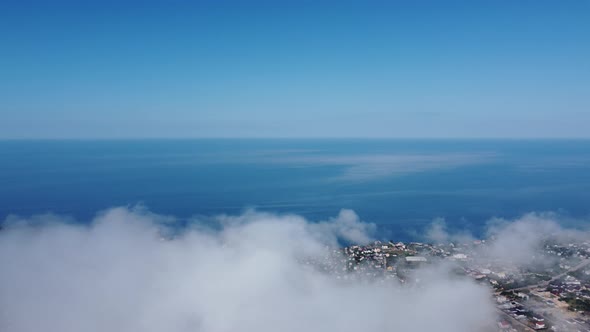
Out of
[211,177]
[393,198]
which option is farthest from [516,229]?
[211,177]

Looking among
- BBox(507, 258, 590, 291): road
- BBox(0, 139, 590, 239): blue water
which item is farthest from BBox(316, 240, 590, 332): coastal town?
BBox(0, 139, 590, 239): blue water

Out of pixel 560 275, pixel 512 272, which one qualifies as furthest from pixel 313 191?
pixel 560 275

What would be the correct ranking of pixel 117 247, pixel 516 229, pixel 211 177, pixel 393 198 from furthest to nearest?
pixel 211 177, pixel 393 198, pixel 516 229, pixel 117 247

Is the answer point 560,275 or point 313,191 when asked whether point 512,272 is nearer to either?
point 560,275

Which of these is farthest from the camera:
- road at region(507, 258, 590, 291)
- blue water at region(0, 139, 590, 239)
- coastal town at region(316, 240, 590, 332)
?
blue water at region(0, 139, 590, 239)

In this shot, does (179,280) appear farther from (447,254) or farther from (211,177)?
(211,177)

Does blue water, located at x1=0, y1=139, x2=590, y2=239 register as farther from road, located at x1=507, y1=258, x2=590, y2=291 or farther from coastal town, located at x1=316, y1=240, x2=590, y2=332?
road, located at x1=507, y1=258, x2=590, y2=291

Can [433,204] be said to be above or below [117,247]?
below

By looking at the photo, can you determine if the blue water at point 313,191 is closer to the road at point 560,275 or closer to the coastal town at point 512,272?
the coastal town at point 512,272

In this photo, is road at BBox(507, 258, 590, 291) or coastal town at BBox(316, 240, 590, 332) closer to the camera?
coastal town at BBox(316, 240, 590, 332)
